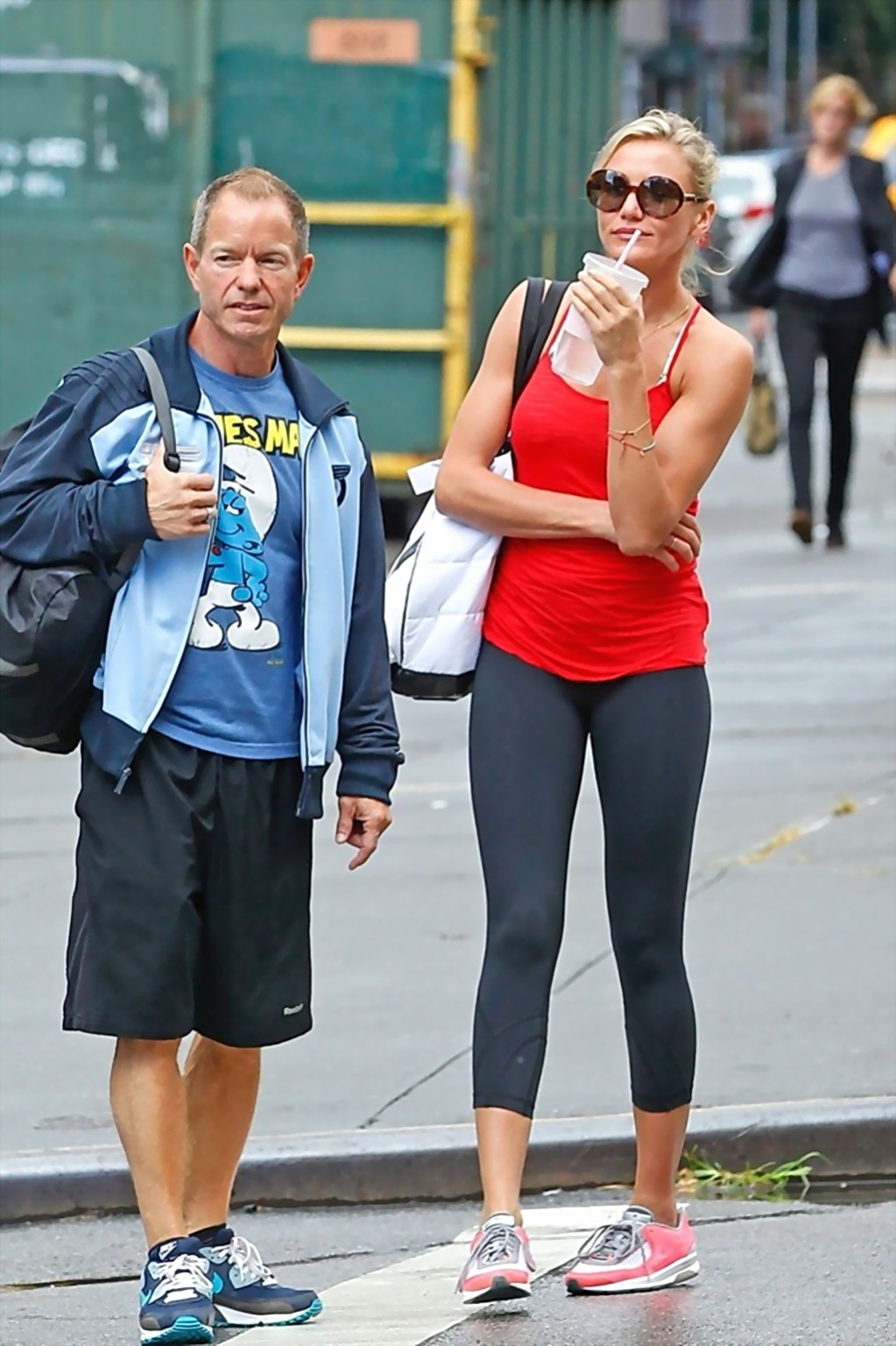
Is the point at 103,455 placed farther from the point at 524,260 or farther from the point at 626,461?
the point at 524,260

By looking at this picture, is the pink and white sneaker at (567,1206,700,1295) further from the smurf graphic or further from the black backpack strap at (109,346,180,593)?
the black backpack strap at (109,346,180,593)

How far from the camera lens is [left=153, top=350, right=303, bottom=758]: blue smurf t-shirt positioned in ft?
14.5

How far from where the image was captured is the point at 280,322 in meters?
4.51

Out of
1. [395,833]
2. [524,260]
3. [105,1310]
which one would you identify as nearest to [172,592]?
[105,1310]

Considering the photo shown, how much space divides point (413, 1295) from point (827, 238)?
8.95 metres

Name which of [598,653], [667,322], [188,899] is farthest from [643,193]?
[188,899]

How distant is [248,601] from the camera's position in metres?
4.46

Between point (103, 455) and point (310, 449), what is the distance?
35 cm

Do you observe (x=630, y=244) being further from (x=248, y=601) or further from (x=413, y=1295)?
(x=413, y=1295)

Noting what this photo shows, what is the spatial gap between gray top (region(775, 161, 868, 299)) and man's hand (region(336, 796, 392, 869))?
881 centimetres

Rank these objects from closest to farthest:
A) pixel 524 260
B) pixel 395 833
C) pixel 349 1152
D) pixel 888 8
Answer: pixel 349 1152, pixel 395 833, pixel 524 260, pixel 888 8

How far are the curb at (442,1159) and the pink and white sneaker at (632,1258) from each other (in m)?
0.81

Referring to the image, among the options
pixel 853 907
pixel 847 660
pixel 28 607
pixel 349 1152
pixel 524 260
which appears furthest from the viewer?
pixel 524 260

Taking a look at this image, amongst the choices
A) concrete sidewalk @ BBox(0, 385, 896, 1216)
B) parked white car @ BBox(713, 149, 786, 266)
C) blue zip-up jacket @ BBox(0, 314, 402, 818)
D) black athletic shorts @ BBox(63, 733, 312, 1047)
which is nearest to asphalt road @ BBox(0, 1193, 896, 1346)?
concrete sidewalk @ BBox(0, 385, 896, 1216)
